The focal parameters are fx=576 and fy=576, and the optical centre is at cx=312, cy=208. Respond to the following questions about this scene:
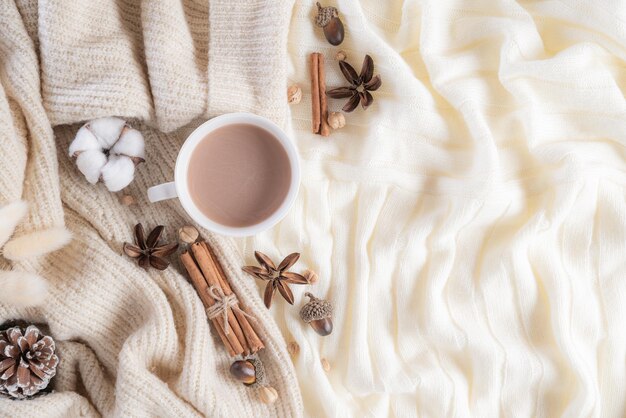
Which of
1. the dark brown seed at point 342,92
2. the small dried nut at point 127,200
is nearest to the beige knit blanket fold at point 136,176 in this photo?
the small dried nut at point 127,200

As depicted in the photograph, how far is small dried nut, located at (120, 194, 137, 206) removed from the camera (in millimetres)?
1086

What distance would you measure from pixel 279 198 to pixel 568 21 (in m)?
0.66

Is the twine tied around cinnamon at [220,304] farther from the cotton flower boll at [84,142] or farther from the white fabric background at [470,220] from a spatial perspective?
the cotton flower boll at [84,142]

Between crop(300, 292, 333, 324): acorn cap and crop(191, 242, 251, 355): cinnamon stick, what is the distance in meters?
0.12

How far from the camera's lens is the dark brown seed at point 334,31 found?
110cm

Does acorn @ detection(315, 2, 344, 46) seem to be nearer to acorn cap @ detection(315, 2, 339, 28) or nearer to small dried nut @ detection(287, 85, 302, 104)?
acorn cap @ detection(315, 2, 339, 28)

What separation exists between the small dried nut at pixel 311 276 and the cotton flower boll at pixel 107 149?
38 centimetres

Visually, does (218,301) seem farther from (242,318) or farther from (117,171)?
(117,171)

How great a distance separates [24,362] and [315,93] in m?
0.72

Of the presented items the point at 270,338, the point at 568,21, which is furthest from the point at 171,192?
the point at 568,21

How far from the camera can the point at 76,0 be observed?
1005 mm

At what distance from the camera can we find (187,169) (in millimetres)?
1026

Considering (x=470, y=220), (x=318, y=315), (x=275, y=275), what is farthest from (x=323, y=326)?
(x=470, y=220)

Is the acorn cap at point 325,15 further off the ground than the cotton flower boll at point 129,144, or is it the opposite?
the acorn cap at point 325,15
